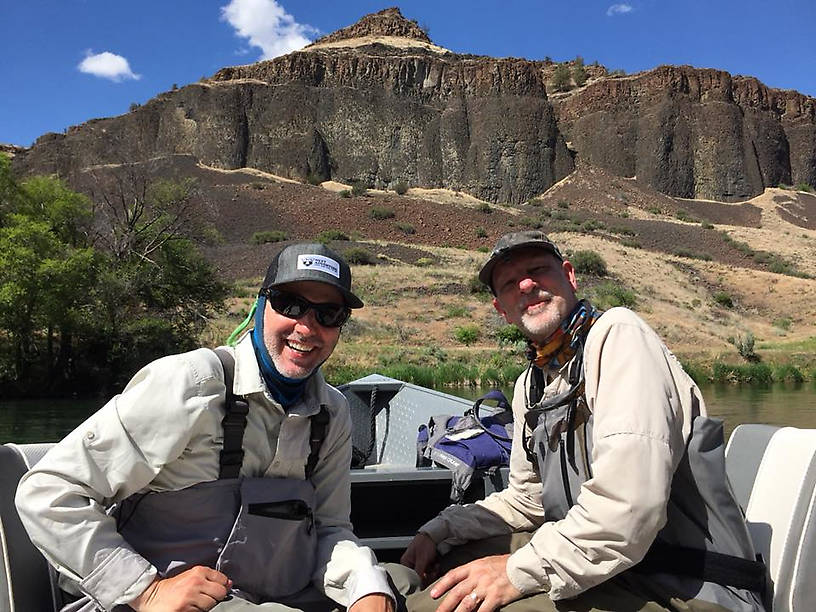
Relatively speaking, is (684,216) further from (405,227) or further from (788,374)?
(788,374)

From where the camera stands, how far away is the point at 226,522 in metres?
2.13

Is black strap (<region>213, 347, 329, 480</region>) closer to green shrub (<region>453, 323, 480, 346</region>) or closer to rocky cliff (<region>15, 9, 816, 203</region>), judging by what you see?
green shrub (<region>453, 323, 480, 346</region>)

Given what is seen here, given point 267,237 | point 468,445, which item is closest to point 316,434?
point 468,445

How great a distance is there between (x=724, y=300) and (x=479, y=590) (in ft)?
127

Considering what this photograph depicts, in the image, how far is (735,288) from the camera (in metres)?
39.8

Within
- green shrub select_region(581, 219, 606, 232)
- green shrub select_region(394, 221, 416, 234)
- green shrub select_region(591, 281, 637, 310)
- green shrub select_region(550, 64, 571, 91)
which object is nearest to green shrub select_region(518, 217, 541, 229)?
green shrub select_region(581, 219, 606, 232)

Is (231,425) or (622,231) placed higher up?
(622,231)

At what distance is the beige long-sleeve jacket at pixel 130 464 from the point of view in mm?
1905

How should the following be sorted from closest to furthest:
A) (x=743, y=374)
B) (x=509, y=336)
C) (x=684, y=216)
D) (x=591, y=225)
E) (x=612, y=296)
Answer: (x=743, y=374) → (x=509, y=336) → (x=612, y=296) → (x=591, y=225) → (x=684, y=216)

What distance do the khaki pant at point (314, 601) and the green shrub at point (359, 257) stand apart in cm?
3633

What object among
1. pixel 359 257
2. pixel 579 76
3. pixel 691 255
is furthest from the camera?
pixel 579 76

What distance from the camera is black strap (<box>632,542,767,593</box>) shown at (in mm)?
2041

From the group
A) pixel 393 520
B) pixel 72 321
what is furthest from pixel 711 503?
pixel 72 321

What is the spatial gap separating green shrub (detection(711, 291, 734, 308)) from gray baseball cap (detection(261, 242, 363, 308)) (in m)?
38.5
